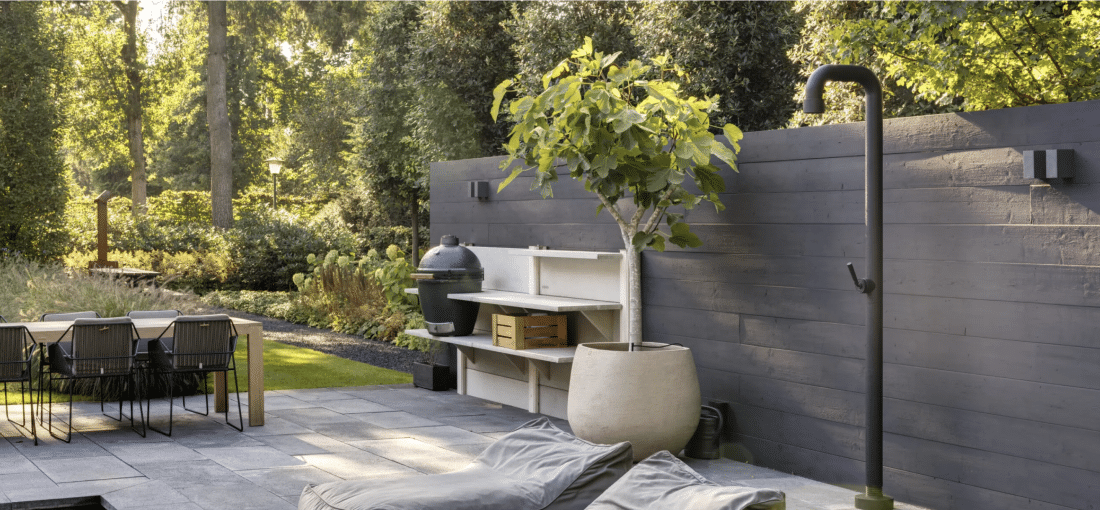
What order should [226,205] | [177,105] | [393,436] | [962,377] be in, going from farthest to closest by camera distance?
[177,105] → [226,205] → [393,436] → [962,377]

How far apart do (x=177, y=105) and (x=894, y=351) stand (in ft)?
86.0

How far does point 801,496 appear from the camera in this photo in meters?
4.68

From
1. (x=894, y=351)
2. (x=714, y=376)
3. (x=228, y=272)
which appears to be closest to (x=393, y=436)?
(x=714, y=376)

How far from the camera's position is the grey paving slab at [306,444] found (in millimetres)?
5789

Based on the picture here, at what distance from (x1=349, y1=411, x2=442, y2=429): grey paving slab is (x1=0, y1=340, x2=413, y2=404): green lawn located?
145 cm

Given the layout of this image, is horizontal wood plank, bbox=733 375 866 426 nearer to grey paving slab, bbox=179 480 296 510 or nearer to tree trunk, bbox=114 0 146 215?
grey paving slab, bbox=179 480 296 510

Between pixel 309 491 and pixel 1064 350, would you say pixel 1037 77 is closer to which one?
pixel 1064 350

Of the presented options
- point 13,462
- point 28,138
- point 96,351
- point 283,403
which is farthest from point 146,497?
point 28,138

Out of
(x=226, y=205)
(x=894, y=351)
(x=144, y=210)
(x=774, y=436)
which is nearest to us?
(x=894, y=351)

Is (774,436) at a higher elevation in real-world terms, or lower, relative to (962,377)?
lower

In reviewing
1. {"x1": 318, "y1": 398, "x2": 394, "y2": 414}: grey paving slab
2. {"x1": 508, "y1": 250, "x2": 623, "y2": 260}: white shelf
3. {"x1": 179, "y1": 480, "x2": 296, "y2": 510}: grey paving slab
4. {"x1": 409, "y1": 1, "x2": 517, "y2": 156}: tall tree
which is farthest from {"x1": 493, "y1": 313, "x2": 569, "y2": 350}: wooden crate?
{"x1": 409, "y1": 1, "x2": 517, "y2": 156}: tall tree

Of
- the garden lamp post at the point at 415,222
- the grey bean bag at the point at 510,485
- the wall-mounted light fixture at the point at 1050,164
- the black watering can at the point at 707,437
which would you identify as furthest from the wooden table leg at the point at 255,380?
the garden lamp post at the point at 415,222

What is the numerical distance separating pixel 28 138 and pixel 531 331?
11227mm

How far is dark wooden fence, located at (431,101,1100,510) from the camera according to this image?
391cm
